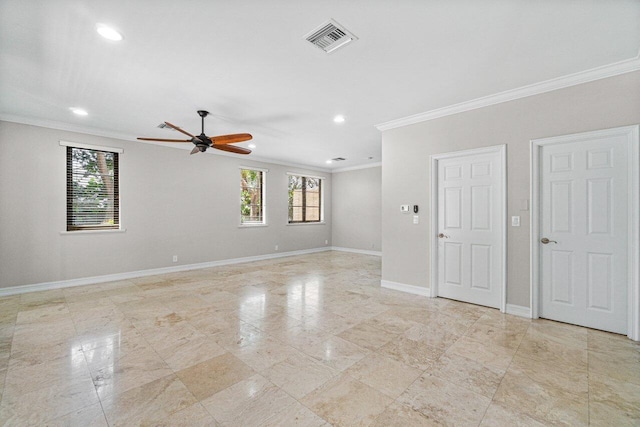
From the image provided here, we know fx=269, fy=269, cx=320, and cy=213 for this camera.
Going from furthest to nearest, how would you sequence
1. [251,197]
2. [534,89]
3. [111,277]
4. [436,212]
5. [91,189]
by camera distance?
[251,197]
[111,277]
[91,189]
[436,212]
[534,89]

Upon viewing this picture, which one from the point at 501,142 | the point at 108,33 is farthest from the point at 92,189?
the point at 501,142

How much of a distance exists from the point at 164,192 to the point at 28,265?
2.39 m

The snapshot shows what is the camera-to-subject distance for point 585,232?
305cm

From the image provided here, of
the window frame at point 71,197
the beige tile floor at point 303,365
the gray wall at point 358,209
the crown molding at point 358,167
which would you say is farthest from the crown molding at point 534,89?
the window frame at point 71,197

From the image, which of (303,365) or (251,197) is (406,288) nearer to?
(303,365)

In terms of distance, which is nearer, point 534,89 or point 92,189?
point 534,89

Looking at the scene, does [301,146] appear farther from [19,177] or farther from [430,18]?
[19,177]

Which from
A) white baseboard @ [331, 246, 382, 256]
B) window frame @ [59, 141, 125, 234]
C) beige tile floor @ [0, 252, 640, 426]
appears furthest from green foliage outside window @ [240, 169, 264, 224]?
beige tile floor @ [0, 252, 640, 426]

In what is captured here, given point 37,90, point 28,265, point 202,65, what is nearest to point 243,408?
point 202,65

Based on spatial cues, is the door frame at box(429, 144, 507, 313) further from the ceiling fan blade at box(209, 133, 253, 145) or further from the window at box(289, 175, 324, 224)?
the window at box(289, 175, 324, 224)

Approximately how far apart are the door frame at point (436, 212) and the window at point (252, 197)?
4.92 meters

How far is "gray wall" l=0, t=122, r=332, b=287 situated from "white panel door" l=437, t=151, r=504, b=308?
500cm

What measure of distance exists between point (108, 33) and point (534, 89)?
177 inches

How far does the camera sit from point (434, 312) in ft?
11.6
